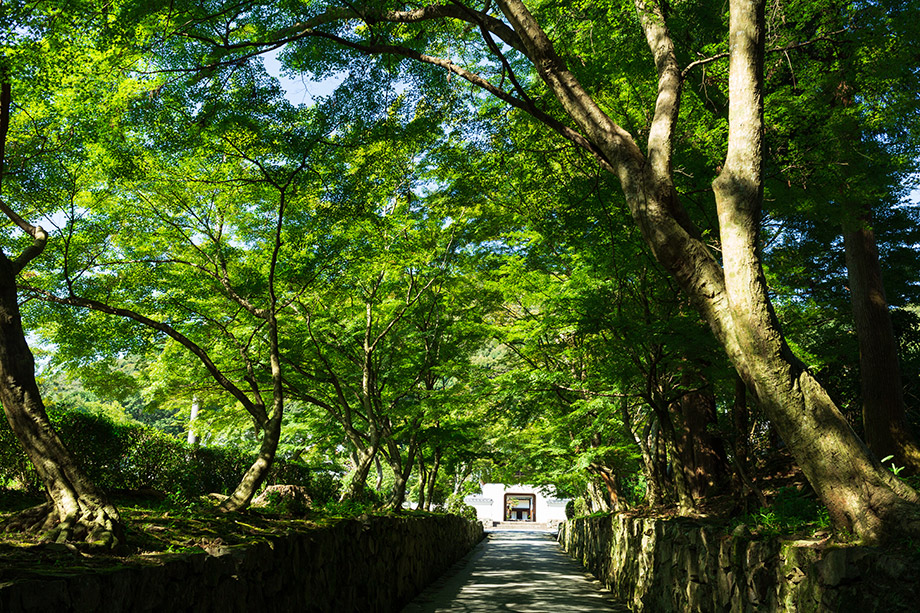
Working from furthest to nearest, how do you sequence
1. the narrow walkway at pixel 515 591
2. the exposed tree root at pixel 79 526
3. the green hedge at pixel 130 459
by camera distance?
the narrow walkway at pixel 515 591 < the green hedge at pixel 130 459 < the exposed tree root at pixel 79 526

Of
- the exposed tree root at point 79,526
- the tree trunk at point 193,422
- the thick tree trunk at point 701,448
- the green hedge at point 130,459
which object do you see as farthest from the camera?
the tree trunk at point 193,422

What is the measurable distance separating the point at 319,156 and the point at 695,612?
682cm

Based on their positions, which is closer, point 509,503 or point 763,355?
point 763,355

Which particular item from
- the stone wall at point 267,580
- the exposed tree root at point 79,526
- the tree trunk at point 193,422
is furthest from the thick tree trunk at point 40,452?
the tree trunk at point 193,422

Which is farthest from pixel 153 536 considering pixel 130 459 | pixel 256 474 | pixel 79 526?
pixel 130 459

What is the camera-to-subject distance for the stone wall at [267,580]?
111 inches

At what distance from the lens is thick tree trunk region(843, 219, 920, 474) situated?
24.9 ft

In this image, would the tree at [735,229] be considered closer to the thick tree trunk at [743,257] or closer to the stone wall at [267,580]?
the thick tree trunk at [743,257]

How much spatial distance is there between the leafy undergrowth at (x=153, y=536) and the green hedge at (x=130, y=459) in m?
0.36

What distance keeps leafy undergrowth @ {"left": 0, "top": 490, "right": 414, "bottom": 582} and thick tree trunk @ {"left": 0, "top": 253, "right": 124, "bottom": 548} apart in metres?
0.19

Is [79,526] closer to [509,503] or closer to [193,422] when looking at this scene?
[193,422]

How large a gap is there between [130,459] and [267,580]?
4336 mm

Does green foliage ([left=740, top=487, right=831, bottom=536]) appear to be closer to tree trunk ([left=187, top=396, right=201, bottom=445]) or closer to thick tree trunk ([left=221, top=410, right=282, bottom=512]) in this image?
thick tree trunk ([left=221, top=410, right=282, bottom=512])

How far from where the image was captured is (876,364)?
320 inches
